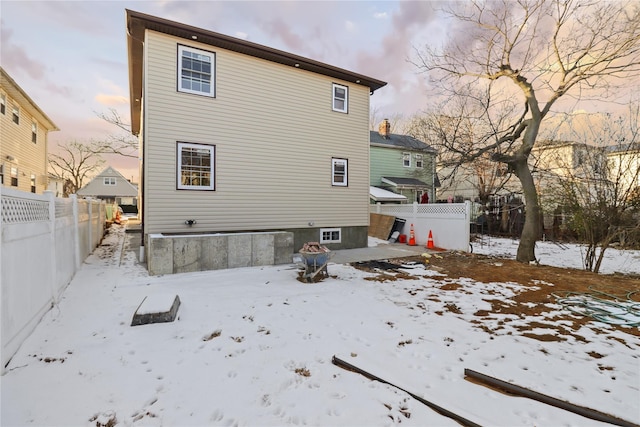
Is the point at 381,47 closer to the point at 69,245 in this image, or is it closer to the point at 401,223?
the point at 401,223

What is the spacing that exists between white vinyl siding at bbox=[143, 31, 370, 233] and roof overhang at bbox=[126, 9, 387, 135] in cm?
21

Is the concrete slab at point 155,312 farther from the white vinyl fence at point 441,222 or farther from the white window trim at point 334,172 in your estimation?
the white vinyl fence at point 441,222

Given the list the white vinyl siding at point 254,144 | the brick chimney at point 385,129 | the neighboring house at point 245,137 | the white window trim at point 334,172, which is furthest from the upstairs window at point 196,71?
the brick chimney at point 385,129

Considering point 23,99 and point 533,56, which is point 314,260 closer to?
point 533,56

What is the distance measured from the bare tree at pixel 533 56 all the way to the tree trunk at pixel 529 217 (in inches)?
1.0

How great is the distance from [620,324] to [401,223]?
882 centimetres

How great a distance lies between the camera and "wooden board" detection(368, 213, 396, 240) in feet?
42.2

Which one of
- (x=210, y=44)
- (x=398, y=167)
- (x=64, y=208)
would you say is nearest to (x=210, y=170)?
(x=64, y=208)

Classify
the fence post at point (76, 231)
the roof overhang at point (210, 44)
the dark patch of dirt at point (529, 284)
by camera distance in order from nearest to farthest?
the dark patch of dirt at point (529, 284), the fence post at point (76, 231), the roof overhang at point (210, 44)

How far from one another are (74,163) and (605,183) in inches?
1863

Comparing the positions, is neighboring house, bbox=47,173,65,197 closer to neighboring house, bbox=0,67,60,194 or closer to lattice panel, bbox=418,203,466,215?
neighboring house, bbox=0,67,60,194

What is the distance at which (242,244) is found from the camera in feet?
23.6

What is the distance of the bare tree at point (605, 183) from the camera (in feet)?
23.9

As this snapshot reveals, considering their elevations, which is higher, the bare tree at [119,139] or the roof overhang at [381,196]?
the bare tree at [119,139]
